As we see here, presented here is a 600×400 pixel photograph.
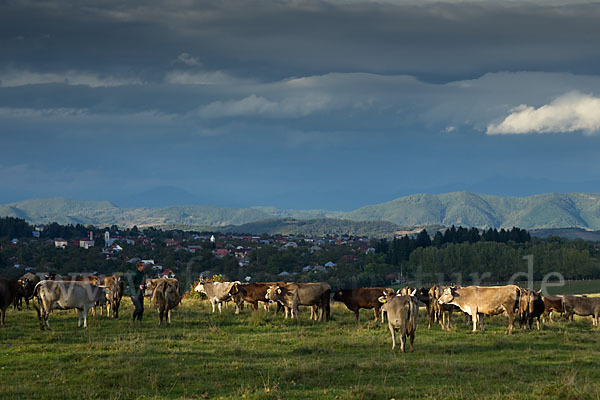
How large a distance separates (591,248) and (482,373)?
186 m

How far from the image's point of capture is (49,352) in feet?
59.8

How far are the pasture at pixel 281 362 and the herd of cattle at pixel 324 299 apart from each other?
0.92 m

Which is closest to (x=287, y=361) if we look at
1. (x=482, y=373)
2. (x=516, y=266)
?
(x=482, y=373)

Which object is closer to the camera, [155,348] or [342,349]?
[155,348]

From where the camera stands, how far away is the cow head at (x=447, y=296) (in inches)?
1037

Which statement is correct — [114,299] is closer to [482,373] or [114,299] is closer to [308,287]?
[308,287]

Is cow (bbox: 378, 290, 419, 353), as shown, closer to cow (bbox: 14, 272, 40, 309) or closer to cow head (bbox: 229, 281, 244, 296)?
cow head (bbox: 229, 281, 244, 296)

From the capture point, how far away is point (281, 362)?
1722cm

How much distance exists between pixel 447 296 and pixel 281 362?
11436 millimetres

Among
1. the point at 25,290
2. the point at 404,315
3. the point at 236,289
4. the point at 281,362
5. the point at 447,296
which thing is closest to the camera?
the point at 281,362

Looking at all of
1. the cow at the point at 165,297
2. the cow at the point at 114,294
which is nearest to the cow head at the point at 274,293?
the cow at the point at 165,297

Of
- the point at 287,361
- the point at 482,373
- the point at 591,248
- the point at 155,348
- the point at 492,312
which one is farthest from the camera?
the point at 591,248

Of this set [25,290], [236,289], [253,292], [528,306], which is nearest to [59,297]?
[25,290]

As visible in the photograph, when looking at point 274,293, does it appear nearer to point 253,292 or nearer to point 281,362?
point 253,292
